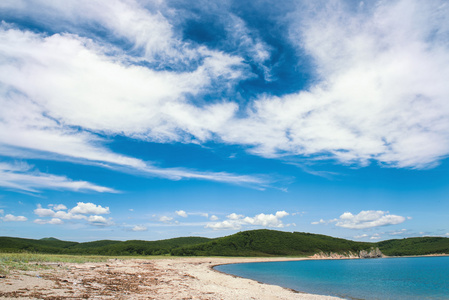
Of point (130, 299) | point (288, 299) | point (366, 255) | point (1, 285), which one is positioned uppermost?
point (1, 285)

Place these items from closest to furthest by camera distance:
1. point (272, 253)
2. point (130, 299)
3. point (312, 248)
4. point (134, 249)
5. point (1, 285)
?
point (1, 285)
point (130, 299)
point (134, 249)
point (272, 253)
point (312, 248)

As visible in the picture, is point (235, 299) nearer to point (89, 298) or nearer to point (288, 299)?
point (288, 299)

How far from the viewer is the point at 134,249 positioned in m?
143

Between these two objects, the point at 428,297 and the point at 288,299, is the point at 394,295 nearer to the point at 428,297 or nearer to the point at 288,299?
the point at 428,297

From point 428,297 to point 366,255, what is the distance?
195 metres

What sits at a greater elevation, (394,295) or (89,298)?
(89,298)

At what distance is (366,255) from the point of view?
636 feet

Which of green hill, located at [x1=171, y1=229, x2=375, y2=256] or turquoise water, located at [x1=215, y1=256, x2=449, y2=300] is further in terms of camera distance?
green hill, located at [x1=171, y1=229, x2=375, y2=256]

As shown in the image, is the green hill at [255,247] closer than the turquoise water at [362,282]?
No

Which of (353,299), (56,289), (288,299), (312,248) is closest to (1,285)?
(56,289)

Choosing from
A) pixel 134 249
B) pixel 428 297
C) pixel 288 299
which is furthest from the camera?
pixel 134 249

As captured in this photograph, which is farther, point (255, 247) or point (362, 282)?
point (255, 247)

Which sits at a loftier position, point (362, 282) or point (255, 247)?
point (362, 282)

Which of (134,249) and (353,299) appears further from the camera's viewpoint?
(134,249)
